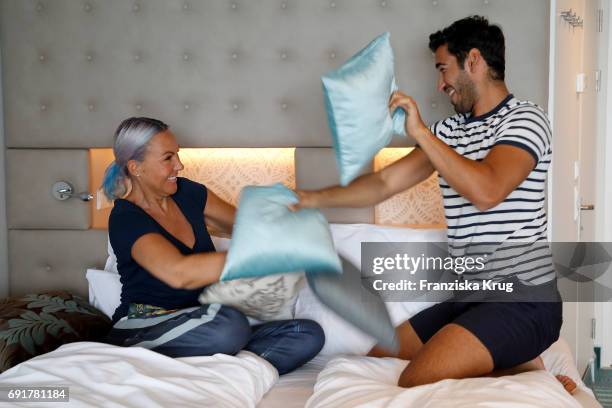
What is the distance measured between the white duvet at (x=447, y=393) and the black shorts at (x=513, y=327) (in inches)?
3.1

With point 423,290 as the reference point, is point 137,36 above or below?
above

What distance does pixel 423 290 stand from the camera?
2.41m

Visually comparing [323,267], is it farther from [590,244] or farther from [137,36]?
[590,244]

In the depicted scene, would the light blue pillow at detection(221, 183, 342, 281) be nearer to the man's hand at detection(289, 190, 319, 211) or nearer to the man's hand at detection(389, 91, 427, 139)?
the man's hand at detection(289, 190, 319, 211)

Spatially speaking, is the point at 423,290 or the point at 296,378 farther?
the point at 423,290

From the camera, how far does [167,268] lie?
7.00 feet

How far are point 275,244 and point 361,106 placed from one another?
0.44m

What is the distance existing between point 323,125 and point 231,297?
2.89 feet

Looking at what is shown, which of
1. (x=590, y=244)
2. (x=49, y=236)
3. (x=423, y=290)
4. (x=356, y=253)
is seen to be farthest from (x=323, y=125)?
(x=590, y=244)

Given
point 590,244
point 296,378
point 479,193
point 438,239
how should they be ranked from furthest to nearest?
point 590,244 → point 438,239 → point 296,378 → point 479,193

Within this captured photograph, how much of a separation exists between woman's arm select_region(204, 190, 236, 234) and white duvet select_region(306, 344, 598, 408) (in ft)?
2.60

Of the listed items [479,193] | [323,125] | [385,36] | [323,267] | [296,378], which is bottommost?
[296,378]

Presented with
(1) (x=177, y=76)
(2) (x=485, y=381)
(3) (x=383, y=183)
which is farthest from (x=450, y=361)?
(1) (x=177, y=76)

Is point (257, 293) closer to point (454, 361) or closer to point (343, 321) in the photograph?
point (343, 321)
